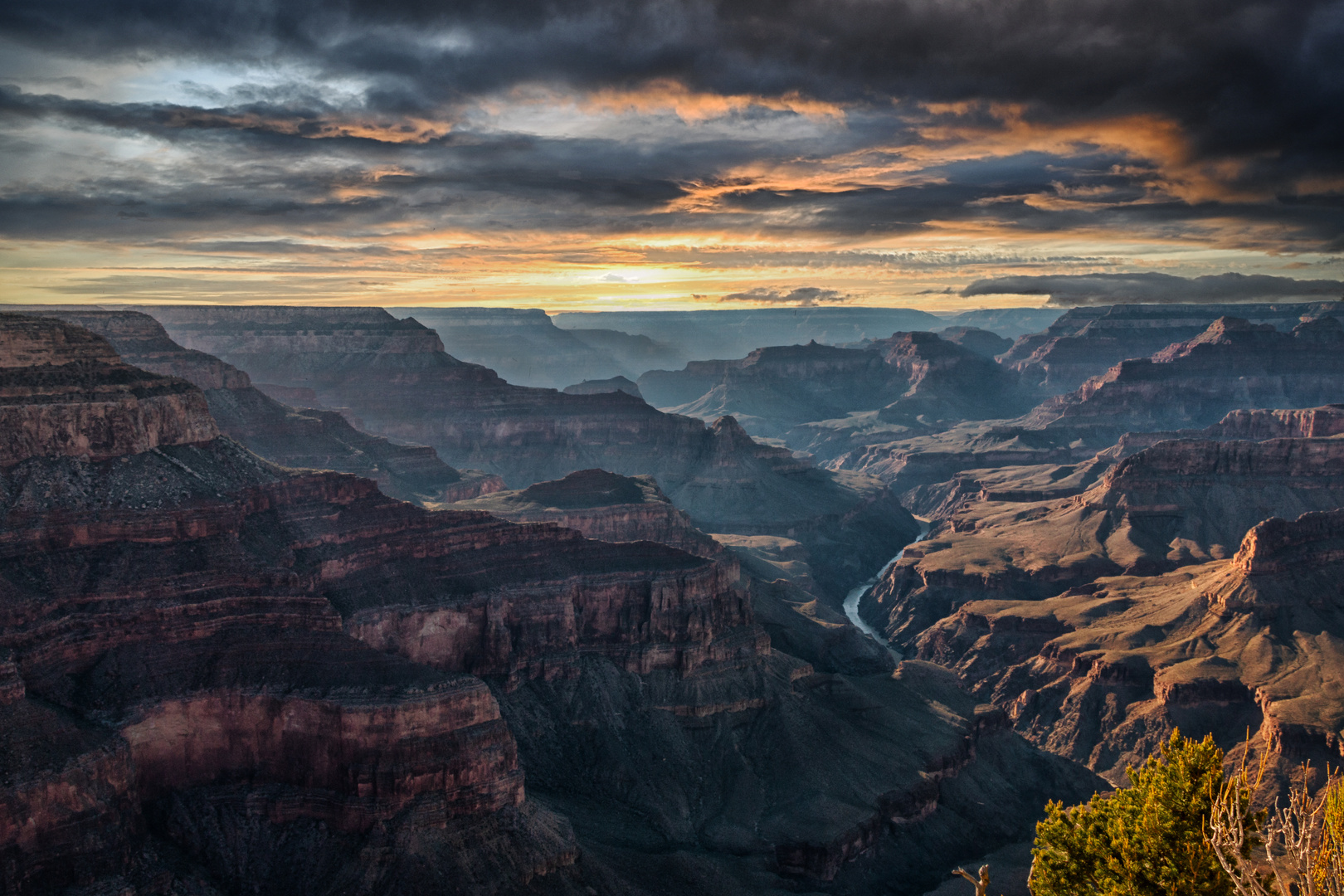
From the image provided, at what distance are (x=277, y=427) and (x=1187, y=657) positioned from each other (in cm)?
13523

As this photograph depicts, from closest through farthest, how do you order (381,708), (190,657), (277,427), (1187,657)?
(381,708) < (190,657) < (1187,657) < (277,427)

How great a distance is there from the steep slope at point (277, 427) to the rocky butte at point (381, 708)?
229ft

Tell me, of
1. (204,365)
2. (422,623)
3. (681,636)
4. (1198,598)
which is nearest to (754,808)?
(681,636)

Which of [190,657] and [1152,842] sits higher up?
[1152,842]

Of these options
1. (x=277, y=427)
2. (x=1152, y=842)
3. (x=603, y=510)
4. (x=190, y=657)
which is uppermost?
(x=1152, y=842)

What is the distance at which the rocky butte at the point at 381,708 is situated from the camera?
219 feet

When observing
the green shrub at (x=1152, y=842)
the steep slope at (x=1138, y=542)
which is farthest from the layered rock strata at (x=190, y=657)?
the steep slope at (x=1138, y=542)

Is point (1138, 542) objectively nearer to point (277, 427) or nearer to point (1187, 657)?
point (1187, 657)

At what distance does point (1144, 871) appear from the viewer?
3722cm

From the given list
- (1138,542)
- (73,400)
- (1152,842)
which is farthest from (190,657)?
Answer: (1138,542)

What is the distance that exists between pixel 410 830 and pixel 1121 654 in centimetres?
10150

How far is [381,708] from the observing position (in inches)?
2731

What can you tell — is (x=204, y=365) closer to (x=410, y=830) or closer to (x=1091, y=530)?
(x=410, y=830)

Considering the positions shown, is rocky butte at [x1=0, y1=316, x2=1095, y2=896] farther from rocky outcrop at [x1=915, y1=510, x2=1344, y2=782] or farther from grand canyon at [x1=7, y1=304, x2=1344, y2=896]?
rocky outcrop at [x1=915, y1=510, x2=1344, y2=782]
